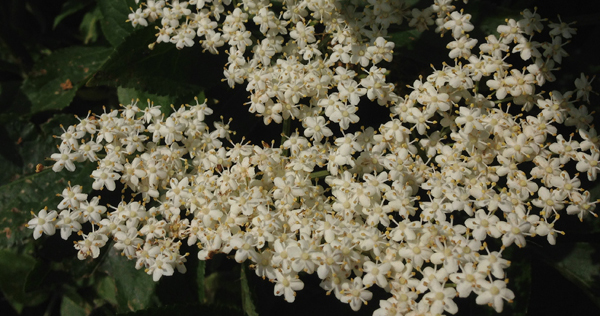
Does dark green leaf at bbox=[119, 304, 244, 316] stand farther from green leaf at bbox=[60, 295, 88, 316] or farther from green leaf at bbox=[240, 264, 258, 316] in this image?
green leaf at bbox=[60, 295, 88, 316]

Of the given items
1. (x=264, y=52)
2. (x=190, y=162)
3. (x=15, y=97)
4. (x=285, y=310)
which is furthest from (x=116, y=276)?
(x=15, y=97)

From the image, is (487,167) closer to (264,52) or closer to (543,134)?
(543,134)

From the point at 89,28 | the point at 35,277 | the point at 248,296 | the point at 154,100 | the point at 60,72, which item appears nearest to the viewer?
the point at 248,296

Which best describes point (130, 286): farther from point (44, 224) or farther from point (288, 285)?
point (288, 285)

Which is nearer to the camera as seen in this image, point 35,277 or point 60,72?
point 35,277

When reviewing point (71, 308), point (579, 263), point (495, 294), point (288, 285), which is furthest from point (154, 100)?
point (579, 263)

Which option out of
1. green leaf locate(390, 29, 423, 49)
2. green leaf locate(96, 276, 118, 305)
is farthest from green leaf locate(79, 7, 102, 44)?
green leaf locate(390, 29, 423, 49)
